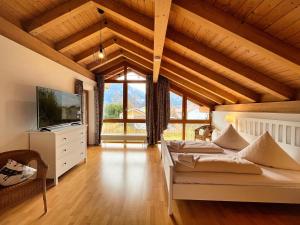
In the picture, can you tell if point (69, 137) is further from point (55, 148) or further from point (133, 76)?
point (133, 76)

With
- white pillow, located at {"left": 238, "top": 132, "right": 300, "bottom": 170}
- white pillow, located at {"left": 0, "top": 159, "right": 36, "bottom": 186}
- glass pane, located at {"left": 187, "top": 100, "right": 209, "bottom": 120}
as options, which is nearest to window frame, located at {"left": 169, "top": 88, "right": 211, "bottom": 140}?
glass pane, located at {"left": 187, "top": 100, "right": 209, "bottom": 120}

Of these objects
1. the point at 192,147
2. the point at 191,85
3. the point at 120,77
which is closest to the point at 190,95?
the point at 191,85

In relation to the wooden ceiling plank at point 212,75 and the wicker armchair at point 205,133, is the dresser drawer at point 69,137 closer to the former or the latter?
the wooden ceiling plank at point 212,75

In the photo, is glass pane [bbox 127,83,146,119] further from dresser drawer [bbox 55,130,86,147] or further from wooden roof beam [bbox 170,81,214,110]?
dresser drawer [bbox 55,130,86,147]

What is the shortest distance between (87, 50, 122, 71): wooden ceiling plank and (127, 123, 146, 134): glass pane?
2.32 meters

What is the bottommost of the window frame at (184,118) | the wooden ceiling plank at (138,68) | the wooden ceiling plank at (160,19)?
the window frame at (184,118)

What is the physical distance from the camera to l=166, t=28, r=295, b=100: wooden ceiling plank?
11.3 feet

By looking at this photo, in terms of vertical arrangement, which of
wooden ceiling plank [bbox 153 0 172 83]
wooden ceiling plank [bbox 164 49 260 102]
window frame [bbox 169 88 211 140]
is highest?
wooden ceiling plank [bbox 153 0 172 83]

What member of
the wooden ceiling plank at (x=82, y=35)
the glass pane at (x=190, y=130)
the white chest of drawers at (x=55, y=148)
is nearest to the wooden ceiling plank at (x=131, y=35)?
the wooden ceiling plank at (x=82, y=35)

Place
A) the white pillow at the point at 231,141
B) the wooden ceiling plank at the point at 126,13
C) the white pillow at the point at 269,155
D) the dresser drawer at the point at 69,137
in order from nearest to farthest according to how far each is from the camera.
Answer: the white pillow at the point at 269,155 → the wooden ceiling plank at the point at 126,13 → the dresser drawer at the point at 69,137 → the white pillow at the point at 231,141

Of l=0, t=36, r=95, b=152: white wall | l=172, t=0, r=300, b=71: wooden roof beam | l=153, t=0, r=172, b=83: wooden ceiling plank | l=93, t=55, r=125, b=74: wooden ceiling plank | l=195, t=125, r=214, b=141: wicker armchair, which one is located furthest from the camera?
l=93, t=55, r=125, b=74: wooden ceiling plank

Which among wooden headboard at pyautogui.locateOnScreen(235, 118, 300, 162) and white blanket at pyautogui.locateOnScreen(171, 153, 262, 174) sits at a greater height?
wooden headboard at pyautogui.locateOnScreen(235, 118, 300, 162)

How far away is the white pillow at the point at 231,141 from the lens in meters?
4.00

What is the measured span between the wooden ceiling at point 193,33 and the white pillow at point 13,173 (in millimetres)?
1941
